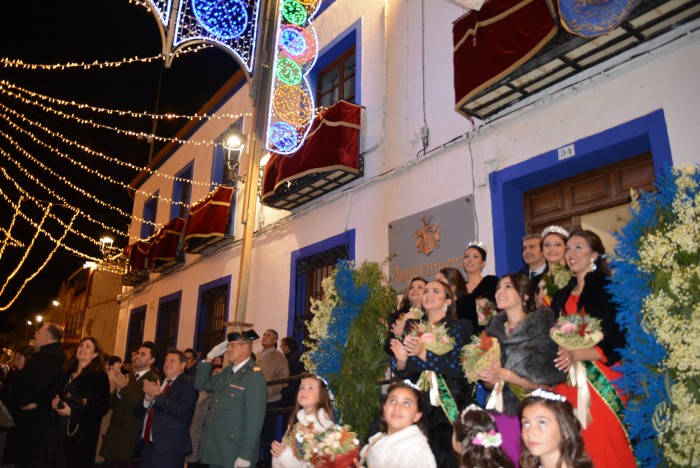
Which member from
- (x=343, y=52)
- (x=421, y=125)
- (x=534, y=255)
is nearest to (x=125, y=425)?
(x=534, y=255)

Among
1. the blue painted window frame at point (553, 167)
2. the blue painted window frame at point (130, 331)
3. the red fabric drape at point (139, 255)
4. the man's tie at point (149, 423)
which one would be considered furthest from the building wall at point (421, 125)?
the blue painted window frame at point (130, 331)

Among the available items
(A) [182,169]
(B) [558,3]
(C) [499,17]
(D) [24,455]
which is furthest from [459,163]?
(A) [182,169]

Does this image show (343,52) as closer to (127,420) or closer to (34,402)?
(127,420)

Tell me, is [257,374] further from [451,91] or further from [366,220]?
[451,91]

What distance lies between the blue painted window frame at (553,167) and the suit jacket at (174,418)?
12.5 feet

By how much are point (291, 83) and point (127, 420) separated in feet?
18.7

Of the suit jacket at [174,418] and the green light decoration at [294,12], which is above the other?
the green light decoration at [294,12]

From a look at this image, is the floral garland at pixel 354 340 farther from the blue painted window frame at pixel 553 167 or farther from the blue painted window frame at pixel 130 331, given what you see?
the blue painted window frame at pixel 130 331

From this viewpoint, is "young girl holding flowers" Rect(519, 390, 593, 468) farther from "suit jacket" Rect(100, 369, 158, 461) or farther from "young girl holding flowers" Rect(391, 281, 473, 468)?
"suit jacket" Rect(100, 369, 158, 461)

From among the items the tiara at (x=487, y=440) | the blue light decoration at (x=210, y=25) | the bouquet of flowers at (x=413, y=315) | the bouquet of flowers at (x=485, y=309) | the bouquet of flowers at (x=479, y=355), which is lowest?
the tiara at (x=487, y=440)

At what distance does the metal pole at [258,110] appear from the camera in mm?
7656

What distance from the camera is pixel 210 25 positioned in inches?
313

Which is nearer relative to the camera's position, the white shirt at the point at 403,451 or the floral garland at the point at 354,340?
the white shirt at the point at 403,451

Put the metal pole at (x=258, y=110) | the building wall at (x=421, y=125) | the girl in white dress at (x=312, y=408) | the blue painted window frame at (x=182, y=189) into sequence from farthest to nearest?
the blue painted window frame at (x=182, y=189), the metal pole at (x=258, y=110), the building wall at (x=421, y=125), the girl in white dress at (x=312, y=408)
